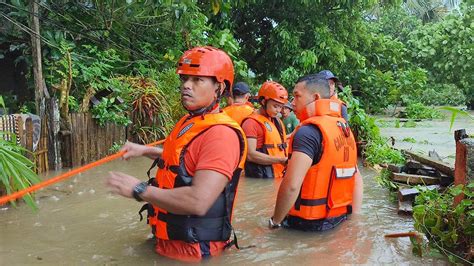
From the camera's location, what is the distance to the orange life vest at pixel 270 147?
714cm

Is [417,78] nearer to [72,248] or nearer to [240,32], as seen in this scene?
[240,32]

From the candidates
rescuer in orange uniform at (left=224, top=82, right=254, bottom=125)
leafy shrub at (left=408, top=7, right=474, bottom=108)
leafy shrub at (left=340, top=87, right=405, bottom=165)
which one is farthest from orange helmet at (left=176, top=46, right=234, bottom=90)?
leafy shrub at (left=408, top=7, right=474, bottom=108)

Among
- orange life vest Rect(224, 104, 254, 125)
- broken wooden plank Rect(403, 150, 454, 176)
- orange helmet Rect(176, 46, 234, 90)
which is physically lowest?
broken wooden plank Rect(403, 150, 454, 176)

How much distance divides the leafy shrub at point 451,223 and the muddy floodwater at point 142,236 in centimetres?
21

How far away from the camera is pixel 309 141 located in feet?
14.0

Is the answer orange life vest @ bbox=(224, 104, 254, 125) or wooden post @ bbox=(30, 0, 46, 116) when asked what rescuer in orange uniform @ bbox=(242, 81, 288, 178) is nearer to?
orange life vest @ bbox=(224, 104, 254, 125)

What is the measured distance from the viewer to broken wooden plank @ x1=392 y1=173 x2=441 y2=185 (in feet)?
18.9

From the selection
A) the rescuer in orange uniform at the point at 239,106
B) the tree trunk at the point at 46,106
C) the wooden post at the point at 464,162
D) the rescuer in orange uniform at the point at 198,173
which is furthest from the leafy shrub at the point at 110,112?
the wooden post at the point at 464,162

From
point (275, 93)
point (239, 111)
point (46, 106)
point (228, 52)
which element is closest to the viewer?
point (275, 93)

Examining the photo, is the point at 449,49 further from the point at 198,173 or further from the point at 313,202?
the point at 198,173

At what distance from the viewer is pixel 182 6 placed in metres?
7.49

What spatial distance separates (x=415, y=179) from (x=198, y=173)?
3.53m

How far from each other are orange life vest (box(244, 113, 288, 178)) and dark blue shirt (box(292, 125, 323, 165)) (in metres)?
2.78

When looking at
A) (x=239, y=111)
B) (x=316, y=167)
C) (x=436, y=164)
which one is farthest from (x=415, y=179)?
(x=239, y=111)
